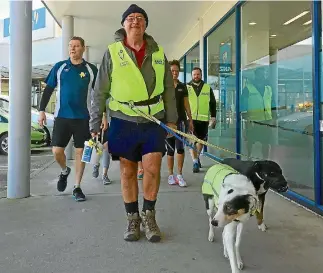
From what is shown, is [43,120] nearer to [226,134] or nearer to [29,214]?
[29,214]

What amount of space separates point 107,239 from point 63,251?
43 cm

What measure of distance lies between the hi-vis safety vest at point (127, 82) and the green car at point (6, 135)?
8278 millimetres

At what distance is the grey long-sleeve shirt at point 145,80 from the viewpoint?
3.41 metres

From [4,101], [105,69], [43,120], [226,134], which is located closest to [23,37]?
[43,120]

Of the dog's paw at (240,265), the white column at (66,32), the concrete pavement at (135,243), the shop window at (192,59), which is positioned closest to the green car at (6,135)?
the white column at (66,32)

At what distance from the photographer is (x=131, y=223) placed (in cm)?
349

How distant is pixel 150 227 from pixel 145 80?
1.27 m

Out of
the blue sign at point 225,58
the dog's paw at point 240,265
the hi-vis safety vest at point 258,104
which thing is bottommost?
the dog's paw at point 240,265

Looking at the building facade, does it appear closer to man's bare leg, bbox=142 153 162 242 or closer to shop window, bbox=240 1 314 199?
shop window, bbox=240 1 314 199

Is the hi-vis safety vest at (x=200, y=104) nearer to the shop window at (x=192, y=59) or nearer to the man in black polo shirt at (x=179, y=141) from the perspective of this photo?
the man in black polo shirt at (x=179, y=141)

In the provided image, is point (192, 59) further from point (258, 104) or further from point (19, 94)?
point (19, 94)

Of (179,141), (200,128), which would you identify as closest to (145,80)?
(179,141)

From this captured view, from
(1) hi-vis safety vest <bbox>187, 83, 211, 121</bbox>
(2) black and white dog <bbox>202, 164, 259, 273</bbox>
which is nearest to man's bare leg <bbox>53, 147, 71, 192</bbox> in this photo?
(2) black and white dog <bbox>202, 164, 259, 273</bbox>

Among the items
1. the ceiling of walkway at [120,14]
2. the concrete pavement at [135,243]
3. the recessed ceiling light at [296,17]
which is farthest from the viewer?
the ceiling of walkway at [120,14]
